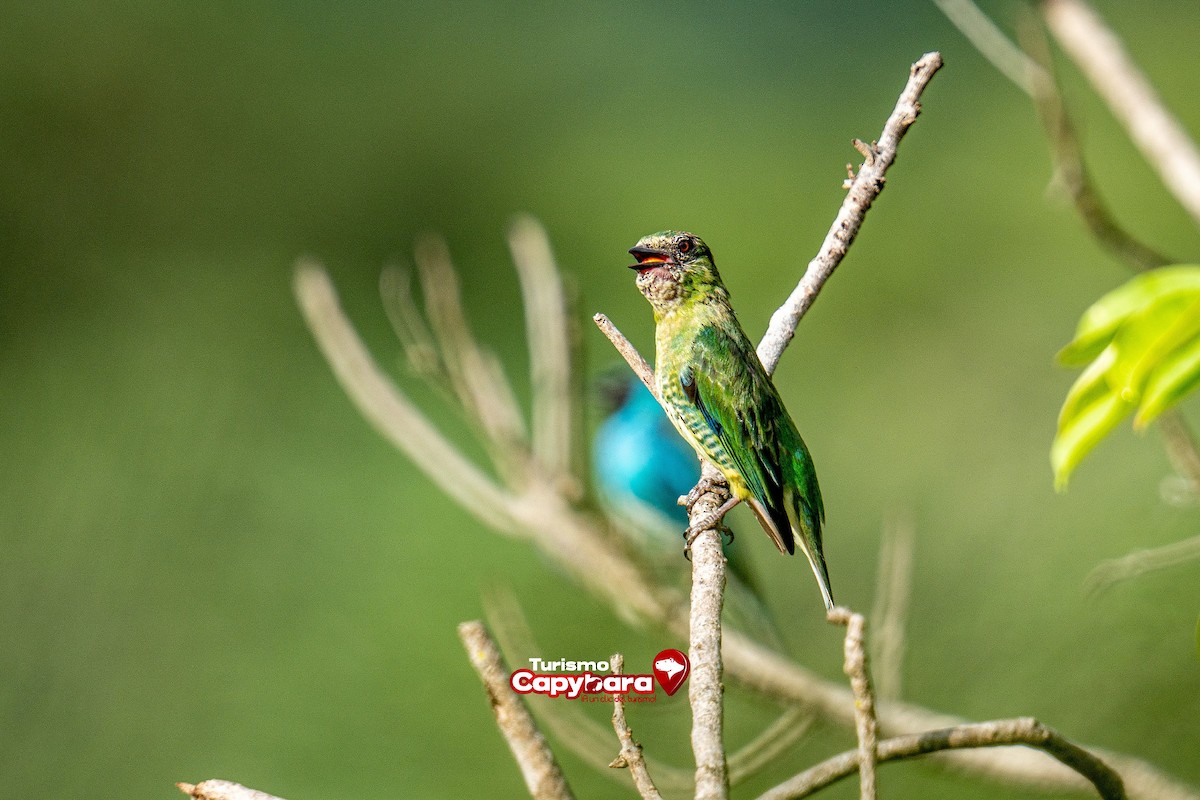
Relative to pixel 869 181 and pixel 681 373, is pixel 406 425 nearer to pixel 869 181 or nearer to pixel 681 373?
pixel 681 373

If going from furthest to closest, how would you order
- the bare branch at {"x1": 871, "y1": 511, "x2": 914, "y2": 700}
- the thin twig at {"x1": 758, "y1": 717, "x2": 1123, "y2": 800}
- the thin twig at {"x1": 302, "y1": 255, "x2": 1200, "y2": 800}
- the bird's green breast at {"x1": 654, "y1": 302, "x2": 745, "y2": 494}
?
1. the bare branch at {"x1": 871, "y1": 511, "x2": 914, "y2": 700}
2. the thin twig at {"x1": 302, "y1": 255, "x2": 1200, "y2": 800}
3. the bird's green breast at {"x1": 654, "y1": 302, "x2": 745, "y2": 494}
4. the thin twig at {"x1": 758, "y1": 717, "x2": 1123, "y2": 800}

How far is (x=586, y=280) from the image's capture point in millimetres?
8961

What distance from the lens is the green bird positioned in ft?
5.87

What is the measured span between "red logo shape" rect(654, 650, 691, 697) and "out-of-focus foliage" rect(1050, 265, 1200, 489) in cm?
53

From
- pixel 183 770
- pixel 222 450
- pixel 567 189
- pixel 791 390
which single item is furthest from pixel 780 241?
pixel 183 770

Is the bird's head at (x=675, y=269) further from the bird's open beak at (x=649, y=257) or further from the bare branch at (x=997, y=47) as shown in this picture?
the bare branch at (x=997, y=47)

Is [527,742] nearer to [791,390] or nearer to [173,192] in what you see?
[791,390]

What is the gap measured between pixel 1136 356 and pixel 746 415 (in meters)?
0.75

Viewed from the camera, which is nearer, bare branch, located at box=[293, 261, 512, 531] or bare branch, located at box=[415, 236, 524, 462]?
bare branch, located at box=[415, 236, 524, 462]

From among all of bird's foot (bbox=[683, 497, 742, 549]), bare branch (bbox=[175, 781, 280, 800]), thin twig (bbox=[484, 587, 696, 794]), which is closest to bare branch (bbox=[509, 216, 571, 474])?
thin twig (bbox=[484, 587, 696, 794])

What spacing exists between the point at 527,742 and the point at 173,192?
11.3m

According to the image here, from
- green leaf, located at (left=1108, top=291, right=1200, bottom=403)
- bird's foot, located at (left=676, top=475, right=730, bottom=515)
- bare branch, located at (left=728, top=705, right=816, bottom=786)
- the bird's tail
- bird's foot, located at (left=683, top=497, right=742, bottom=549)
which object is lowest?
bare branch, located at (left=728, top=705, right=816, bottom=786)

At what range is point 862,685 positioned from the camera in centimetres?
105

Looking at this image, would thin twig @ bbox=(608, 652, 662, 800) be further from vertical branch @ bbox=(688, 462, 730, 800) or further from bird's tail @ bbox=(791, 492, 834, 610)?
bird's tail @ bbox=(791, 492, 834, 610)
